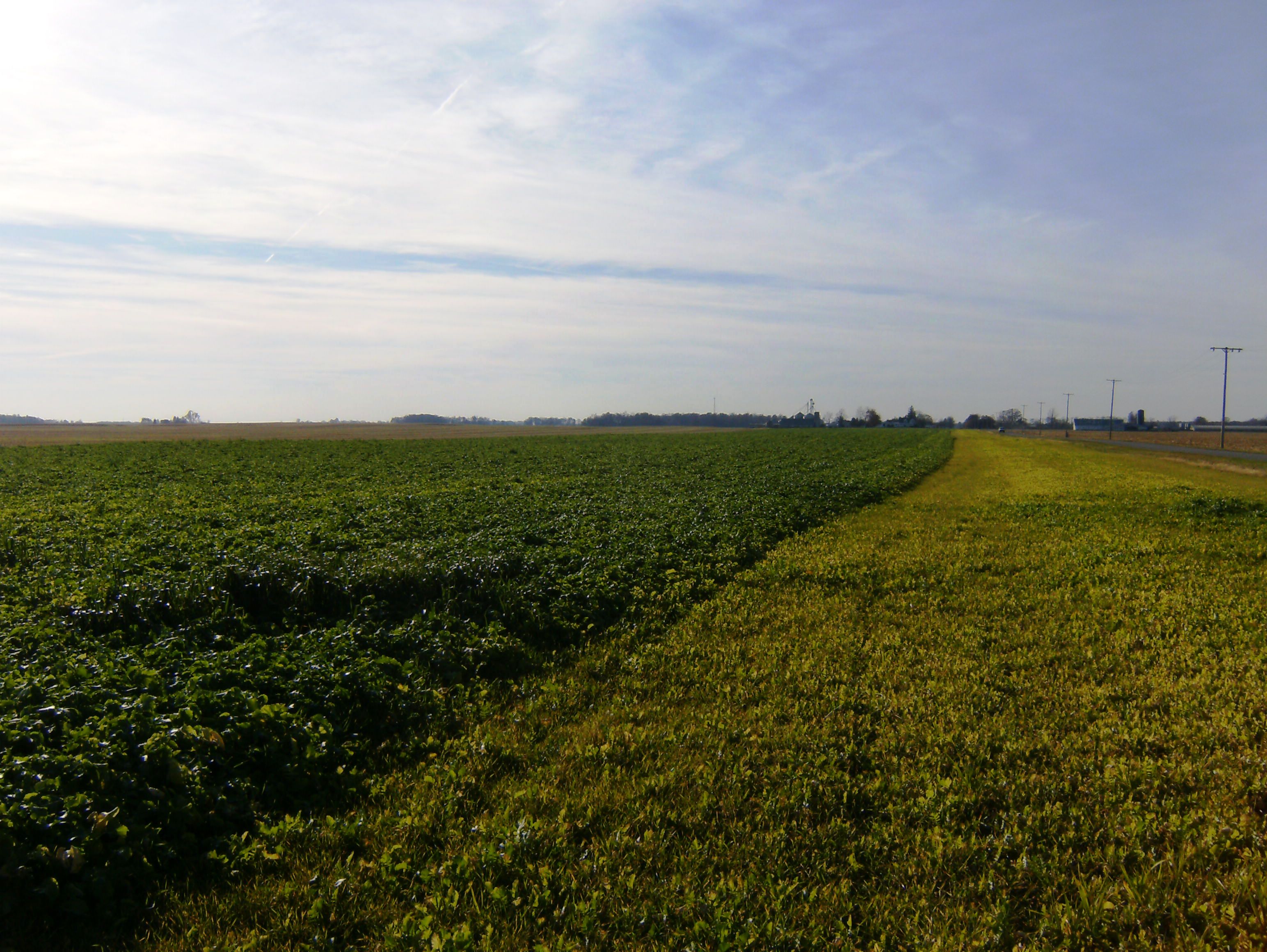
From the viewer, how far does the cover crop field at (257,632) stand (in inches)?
196

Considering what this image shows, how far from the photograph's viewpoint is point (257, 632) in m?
9.17

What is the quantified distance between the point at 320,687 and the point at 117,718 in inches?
73.3

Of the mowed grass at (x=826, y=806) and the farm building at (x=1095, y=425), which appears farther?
the farm building at (x=1095, y=425)

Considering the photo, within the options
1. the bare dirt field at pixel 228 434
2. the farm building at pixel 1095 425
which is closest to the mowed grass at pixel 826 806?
the bare dirt field at pixel 228 434

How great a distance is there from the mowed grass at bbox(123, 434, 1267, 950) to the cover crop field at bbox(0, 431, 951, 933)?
607 millimetres

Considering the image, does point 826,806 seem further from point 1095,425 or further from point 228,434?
point 1095,425

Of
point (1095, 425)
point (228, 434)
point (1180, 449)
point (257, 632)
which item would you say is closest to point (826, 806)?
point (257, 632)

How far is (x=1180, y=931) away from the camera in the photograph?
4.23m

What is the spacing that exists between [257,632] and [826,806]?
7.44 m

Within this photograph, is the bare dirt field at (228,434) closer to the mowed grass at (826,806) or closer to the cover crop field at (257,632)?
the cover crop field at (257,632)

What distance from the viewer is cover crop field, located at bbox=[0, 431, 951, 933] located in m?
4.97

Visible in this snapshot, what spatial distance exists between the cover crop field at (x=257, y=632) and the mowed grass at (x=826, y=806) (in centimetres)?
61

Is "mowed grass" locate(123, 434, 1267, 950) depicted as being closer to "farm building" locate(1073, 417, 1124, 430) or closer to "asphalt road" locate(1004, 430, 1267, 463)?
"asphalt road" locate(1004, 430, 1267, 463)

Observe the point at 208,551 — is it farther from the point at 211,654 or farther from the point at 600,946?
the point at 600,946
